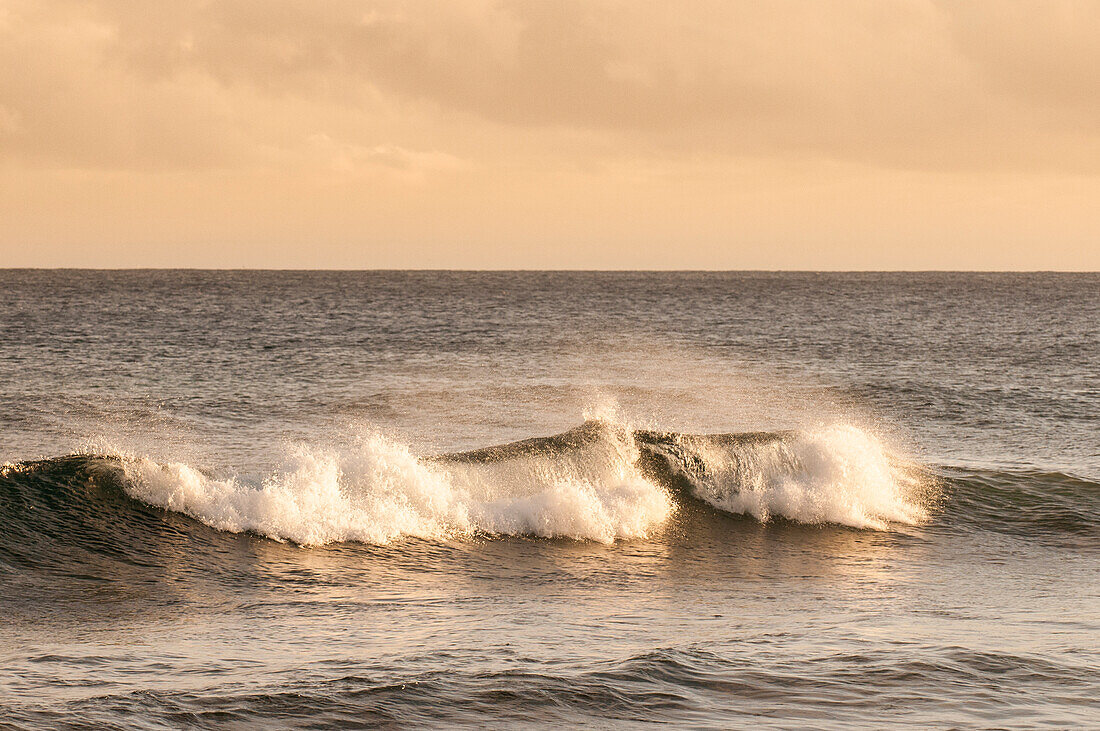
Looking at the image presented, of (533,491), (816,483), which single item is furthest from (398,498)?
(816,483)

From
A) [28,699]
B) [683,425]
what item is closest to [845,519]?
[683,425]

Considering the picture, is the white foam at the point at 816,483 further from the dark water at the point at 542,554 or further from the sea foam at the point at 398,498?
the sea foam at the point at 398,498

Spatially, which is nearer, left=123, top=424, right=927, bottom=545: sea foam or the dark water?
the dark water

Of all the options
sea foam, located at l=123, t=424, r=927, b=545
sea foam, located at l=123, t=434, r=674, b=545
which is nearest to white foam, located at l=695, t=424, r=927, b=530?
sea foam, located at l=123, t=424, r=927, b=545

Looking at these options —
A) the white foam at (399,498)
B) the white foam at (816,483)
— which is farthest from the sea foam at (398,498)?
the white foam at (816,483)

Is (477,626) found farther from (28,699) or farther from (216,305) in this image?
(216,305)

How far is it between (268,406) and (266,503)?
11.9m

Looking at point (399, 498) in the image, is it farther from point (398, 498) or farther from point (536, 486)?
point (536, 486)

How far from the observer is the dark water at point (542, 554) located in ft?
26.6

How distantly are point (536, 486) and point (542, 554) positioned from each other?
6.65 feet

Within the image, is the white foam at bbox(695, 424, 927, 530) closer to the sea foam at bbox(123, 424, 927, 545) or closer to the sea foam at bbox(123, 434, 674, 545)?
the sea foam at bbox(123, 424, 927, 545)

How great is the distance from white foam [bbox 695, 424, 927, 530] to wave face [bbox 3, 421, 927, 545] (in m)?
0.02

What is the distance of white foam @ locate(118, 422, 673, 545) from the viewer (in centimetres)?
1395

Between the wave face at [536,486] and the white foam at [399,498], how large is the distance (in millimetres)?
19
